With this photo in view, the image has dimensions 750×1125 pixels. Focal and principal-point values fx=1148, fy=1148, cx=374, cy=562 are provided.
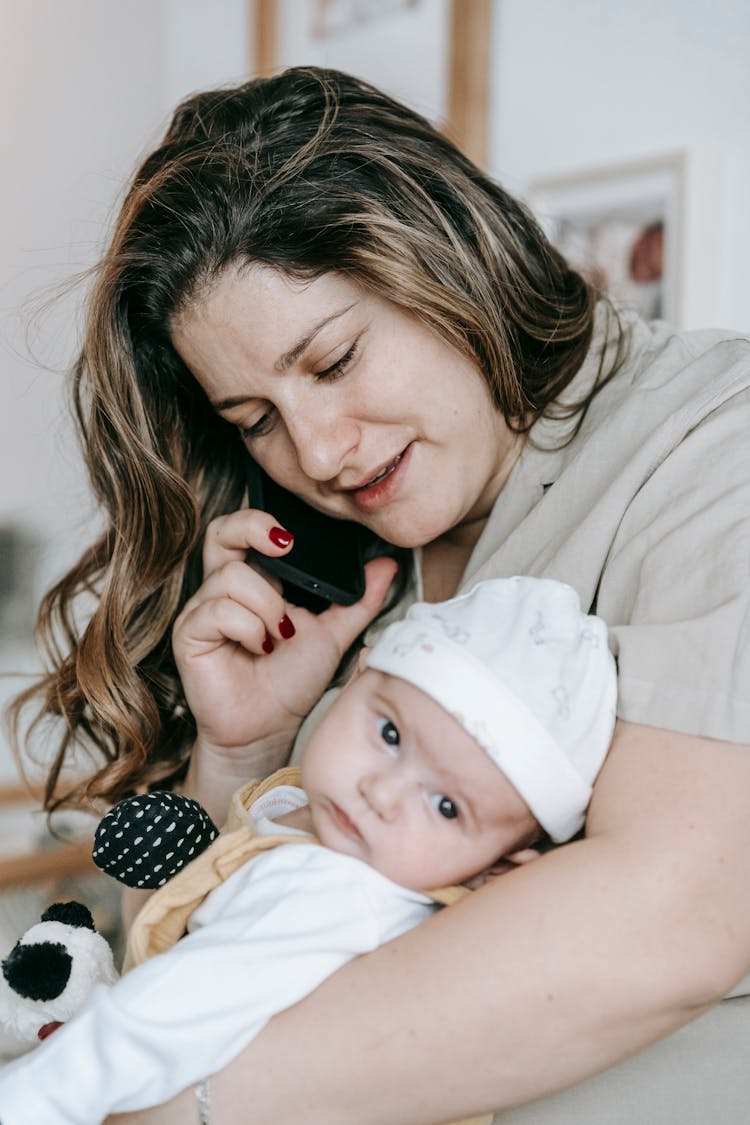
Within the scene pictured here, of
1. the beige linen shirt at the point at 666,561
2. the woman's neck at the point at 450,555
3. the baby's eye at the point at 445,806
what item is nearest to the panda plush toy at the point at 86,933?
the baby's eye at the point at 445,806

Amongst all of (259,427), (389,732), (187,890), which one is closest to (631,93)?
(259,427)

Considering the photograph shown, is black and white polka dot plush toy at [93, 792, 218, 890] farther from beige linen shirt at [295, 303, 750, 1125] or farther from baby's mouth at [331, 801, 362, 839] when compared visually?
beige linen shirt at [295, 303, 750, 1125]

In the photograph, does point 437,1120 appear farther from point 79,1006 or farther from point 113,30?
point 113,30

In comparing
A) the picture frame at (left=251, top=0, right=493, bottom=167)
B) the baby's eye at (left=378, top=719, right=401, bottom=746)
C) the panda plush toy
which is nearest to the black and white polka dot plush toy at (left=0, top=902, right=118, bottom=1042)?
the panda plush toy

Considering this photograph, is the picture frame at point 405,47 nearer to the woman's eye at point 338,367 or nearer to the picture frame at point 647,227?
the picture frame at point 647,227

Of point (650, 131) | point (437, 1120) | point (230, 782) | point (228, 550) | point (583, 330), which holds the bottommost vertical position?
point (230, 782)

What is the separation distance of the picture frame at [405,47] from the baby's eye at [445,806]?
5.70 feet

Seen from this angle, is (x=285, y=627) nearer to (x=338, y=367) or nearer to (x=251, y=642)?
(x=251, y=642)

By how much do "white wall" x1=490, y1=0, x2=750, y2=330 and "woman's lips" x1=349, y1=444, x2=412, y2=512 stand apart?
1144 mm

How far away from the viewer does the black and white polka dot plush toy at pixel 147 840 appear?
1115 millimetres

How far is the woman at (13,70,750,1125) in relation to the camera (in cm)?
87

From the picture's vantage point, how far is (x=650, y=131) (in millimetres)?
2330

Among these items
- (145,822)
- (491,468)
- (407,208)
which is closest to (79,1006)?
(145,822)

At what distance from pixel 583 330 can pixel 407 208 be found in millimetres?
283
